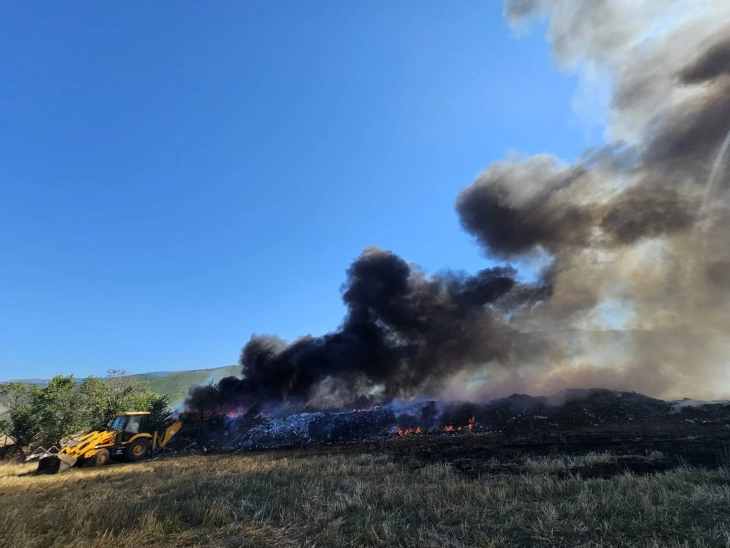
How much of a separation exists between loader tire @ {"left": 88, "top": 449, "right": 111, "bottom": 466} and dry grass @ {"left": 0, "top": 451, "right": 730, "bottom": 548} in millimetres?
11268

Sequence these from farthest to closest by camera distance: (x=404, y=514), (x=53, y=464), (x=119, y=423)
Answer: (x=119, y=423) < (x=53, y=464) < (x=404, y=514)

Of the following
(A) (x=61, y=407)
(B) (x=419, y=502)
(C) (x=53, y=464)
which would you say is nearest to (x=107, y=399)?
(A) (x=61, y=407)

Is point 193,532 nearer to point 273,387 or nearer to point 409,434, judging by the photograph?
point 409,434

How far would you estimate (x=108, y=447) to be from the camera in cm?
2091

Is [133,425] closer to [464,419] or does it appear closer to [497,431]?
[464,419]

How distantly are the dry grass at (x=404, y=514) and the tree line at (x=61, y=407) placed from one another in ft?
77.2

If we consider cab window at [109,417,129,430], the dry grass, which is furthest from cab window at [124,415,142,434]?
the dry grass

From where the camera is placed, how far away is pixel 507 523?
21.1 feet

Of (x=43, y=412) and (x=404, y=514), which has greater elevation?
(x=43, y=412)

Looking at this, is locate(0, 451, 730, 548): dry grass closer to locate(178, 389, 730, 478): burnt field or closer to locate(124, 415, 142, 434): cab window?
locate(178, 389, 730, 478): burnt field

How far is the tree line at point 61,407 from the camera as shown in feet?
90.1

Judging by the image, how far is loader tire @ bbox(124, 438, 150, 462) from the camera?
2136cm

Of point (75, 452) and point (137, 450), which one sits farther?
point (137, 450)

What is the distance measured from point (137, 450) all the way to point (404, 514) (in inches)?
831
